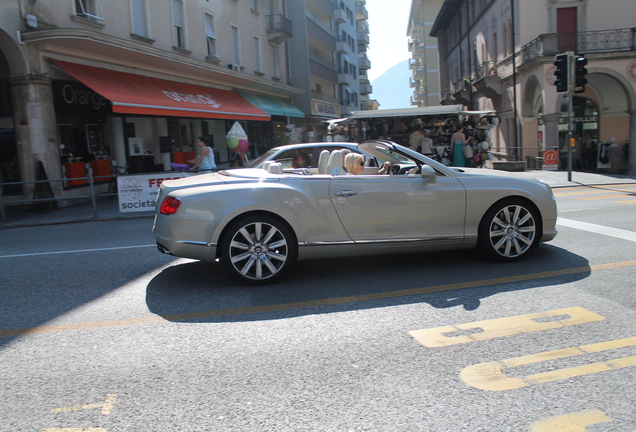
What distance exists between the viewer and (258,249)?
5453 mm

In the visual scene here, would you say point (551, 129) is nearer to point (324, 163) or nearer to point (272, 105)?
point (272, 105)

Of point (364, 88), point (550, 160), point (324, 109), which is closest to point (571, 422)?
point (550, 160)

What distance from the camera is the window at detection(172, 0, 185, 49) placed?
2144 cm

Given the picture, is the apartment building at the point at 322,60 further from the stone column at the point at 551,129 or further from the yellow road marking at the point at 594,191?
the yellow road marking at the point at 594,191

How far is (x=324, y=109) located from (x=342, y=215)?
37.4 m

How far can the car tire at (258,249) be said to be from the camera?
17.7 ft

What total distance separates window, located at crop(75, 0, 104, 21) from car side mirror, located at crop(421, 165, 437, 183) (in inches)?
567

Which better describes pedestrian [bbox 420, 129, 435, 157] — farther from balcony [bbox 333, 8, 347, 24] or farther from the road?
balcony [bbox 333, 8, 347, 24]

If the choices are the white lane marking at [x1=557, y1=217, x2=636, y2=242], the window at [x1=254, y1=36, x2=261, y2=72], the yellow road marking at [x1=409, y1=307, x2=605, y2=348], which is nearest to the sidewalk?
the white lane marking at [x1=557, y1=217, x2=636, y2=242]

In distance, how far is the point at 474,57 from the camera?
39.4 m

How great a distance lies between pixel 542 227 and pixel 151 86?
Answer: 16.0 metres

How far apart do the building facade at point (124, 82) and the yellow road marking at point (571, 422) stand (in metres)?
14.7

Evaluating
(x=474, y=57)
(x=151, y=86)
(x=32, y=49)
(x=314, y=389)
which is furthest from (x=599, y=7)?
(x=314, y=389)

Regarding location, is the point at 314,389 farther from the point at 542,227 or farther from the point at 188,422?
the point at 542,227
